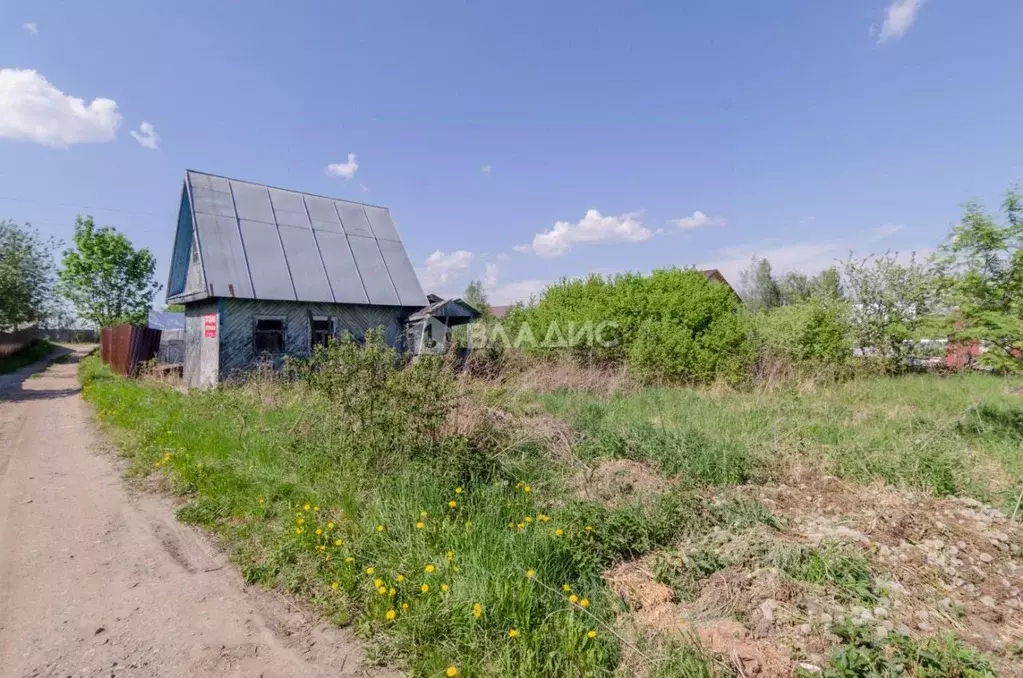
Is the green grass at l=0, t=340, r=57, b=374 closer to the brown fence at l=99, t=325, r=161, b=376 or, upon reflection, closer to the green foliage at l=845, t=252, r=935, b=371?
the brown fence at l=99, t=325, r=161, b=376

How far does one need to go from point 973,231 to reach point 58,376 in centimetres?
2791

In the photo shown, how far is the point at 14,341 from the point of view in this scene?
2747 centimetres

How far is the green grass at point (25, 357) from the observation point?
2343 centimetres

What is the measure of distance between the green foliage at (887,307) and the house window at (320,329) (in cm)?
1597

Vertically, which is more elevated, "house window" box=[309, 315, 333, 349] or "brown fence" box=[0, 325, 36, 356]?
"house window" box=[309, 315, 333, 349]

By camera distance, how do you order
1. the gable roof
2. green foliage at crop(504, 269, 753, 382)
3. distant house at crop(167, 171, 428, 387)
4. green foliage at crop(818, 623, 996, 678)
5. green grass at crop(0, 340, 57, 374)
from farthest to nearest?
green grass at crop(0, 340, 57, 374) → the gable roof → distant house at crop(167, 171, 428, 387) → green foliage at crop(504, 269, 753, 382) → green foliage at crop(818, 623, 996, 678)

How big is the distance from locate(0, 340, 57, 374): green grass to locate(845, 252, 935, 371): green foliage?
3310 cm

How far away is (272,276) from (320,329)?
6.14ft

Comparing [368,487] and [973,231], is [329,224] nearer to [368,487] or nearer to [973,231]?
[368,487]

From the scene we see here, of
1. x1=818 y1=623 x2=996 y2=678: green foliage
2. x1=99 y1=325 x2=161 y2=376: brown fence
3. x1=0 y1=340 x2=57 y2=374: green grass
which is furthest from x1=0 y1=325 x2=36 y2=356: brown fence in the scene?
x1=818 y1=623 x2=996 y2=678: green foliage

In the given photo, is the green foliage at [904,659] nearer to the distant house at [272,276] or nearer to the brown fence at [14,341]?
the distant house at [272,276]

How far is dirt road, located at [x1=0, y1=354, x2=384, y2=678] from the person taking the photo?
9.77ft

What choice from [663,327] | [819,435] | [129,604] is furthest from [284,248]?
[819,435]

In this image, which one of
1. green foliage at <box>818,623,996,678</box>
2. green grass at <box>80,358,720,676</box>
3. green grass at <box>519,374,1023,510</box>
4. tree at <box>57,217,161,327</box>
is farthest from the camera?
tree at <box>57,217,161,327</box>
